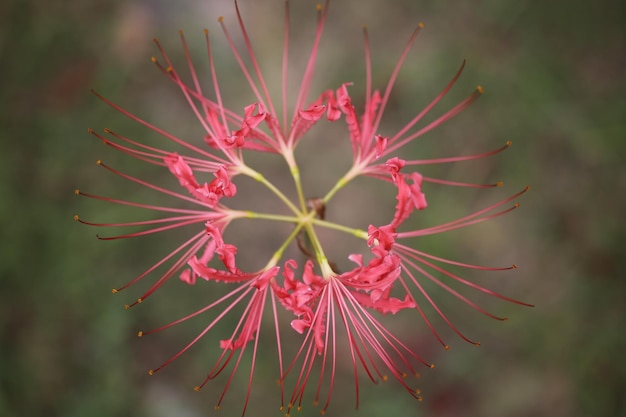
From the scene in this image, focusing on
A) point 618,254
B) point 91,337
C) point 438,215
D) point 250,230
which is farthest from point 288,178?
point 618,254

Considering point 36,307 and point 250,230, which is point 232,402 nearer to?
point 250,230

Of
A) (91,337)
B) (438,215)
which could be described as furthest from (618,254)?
(91,337)

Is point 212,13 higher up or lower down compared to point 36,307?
higher up

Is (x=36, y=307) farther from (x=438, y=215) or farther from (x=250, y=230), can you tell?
(x=438, y=215)

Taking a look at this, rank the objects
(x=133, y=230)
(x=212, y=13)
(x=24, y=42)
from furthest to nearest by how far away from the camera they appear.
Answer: (x=212, y=13) → (x=24, y=42) → (x=133, y=230)

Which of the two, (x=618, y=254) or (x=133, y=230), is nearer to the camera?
(x=133, y=230)

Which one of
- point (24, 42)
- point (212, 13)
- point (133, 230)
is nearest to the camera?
point (133, 230)

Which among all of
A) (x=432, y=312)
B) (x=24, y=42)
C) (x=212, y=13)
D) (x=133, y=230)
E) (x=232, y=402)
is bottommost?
(x=232, y=402)
